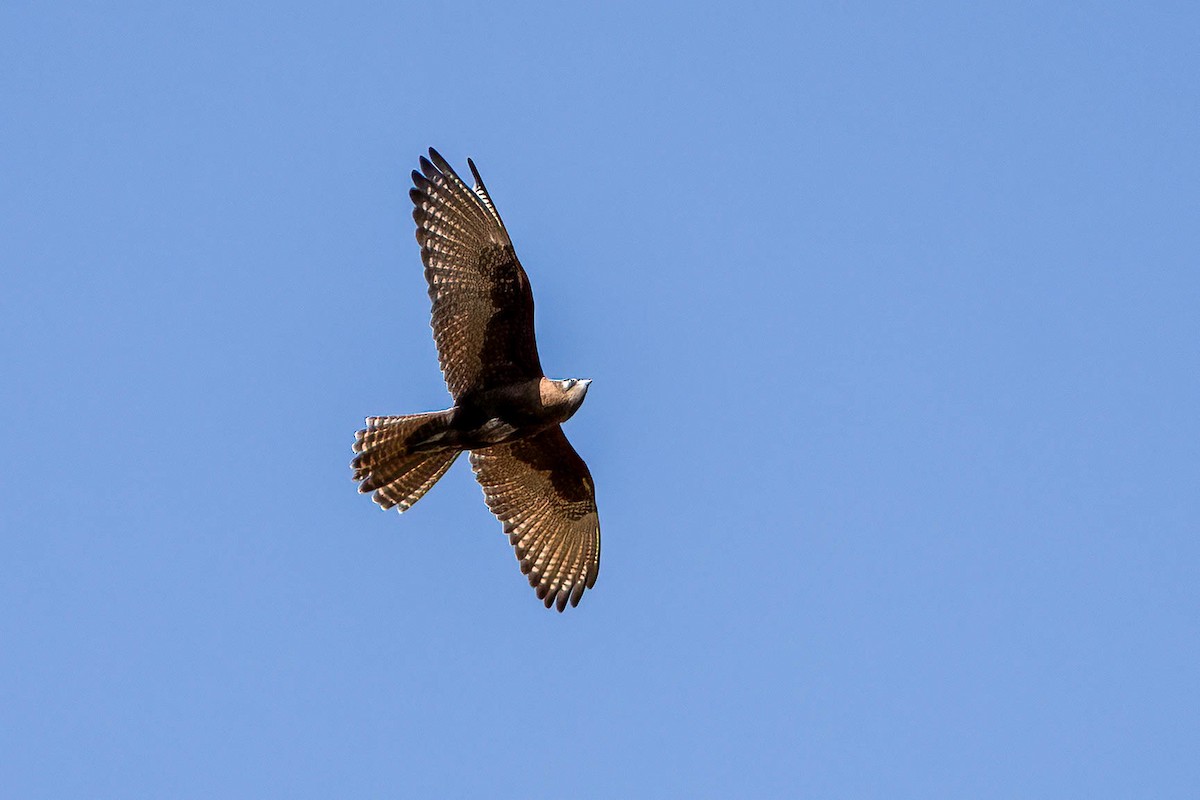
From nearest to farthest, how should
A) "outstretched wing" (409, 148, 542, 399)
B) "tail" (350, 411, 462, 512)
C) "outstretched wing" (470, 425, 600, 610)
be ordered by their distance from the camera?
"outstretched wing" (409, 148, 542, 399), "tail" (350, 411, 462, 512), "outstretched wing" (470, 425, 600, 610)

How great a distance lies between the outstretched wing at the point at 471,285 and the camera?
53.3ft

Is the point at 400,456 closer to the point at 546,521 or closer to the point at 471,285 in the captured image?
the point at 471,285

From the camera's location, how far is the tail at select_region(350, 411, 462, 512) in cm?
1652

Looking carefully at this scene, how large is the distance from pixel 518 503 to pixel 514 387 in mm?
2017

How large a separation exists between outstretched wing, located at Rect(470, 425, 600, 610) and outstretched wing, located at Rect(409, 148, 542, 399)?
156 cm

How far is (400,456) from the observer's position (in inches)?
658

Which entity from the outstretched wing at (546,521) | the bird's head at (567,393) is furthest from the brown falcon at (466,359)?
the outstretched wing at (546,521)

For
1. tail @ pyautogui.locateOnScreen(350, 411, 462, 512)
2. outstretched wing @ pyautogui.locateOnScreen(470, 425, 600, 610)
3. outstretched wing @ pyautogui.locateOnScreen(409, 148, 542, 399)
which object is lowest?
tail @ pyautogui.locateOnScreen(350, 411, 462, 512)

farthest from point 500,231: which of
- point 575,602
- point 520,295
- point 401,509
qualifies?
point 575,602

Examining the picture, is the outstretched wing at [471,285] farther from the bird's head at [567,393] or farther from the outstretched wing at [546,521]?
the outstretched wing at [546,521]

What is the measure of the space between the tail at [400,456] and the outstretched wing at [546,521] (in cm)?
106

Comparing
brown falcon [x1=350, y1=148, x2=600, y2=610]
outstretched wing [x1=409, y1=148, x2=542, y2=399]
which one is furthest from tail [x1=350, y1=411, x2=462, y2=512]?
outstretched wing [x1=409, y1=148, x2=542, y2=399]

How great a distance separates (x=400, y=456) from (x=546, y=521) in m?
2.09

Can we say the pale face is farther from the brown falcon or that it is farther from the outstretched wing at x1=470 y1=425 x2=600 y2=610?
the outstretched wing at x1=470 y1=425 x2=600 y2=610
